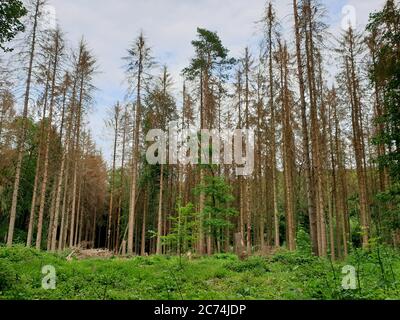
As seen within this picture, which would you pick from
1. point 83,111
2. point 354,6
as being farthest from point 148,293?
point 83,111

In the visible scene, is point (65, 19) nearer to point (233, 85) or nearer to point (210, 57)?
point (210, 57)

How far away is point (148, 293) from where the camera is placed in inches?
334

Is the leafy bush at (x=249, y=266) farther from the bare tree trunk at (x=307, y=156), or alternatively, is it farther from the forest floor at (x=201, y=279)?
the bare tree trunk at (x=307, y=156)

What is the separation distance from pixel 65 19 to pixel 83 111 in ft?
19.3

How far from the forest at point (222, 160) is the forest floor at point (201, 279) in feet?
0.22

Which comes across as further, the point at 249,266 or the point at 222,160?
the point at 222,160

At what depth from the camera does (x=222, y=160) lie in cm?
2892

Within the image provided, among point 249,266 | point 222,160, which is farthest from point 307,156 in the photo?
point 222,160

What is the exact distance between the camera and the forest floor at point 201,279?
7.61 m

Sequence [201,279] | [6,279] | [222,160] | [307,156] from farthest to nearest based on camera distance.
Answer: [222,160]
[307,156]
[201,279]
[6,279]

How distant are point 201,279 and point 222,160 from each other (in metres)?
18.5

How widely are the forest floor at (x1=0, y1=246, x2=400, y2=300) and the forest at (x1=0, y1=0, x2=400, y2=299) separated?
67mm

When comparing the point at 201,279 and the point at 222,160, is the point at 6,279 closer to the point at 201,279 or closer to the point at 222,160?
the point at 201,279

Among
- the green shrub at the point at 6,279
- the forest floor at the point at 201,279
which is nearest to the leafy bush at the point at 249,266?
the forest floor at the point at 201,279
